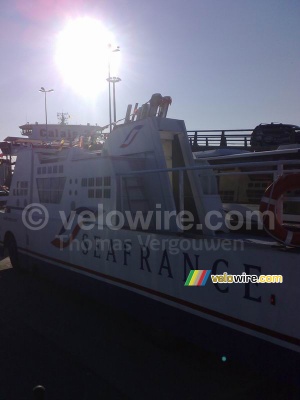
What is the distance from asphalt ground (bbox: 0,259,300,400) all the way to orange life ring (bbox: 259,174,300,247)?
130 cm

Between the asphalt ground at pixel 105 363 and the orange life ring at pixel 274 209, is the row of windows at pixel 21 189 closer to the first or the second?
the asphalt ground at pixel 105 363

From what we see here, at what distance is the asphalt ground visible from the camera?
14.9ft

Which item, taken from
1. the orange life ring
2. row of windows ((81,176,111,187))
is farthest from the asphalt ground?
row of windows ((81,176,111,187))

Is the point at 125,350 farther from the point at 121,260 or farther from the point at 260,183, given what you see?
the point at 260,183

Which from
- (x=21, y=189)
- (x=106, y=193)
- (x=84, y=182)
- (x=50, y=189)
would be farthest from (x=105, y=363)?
(x=21, y=189)

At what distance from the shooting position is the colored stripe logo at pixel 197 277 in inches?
189

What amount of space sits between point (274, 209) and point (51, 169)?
5395mm

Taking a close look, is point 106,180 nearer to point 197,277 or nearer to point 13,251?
point 197,277

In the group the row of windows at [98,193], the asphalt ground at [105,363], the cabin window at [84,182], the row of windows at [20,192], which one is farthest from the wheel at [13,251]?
the row of windows at [98,193]

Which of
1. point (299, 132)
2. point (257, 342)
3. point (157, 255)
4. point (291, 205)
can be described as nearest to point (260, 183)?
point (291, 205)

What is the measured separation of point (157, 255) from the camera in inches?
216

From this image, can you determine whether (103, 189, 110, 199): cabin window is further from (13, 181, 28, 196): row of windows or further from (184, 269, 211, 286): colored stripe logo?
(13, 181, 28, 196): row of windows

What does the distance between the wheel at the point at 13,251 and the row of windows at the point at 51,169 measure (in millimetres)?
1954

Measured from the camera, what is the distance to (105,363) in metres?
5.27
